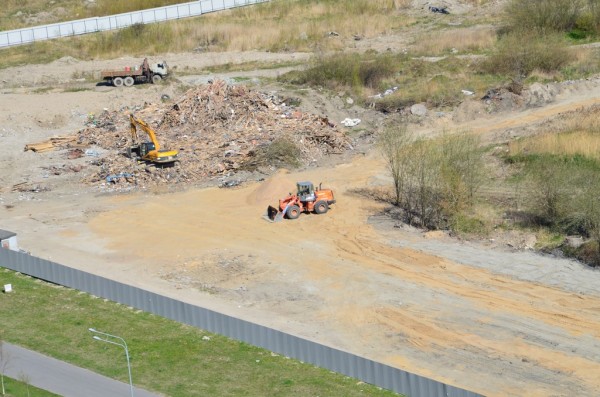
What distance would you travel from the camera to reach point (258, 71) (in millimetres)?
73188

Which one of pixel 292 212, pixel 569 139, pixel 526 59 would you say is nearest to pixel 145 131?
pixel 292 212

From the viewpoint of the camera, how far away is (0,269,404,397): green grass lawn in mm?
30500

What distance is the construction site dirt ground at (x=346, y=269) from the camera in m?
32.9

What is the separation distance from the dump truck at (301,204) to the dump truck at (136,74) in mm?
25739

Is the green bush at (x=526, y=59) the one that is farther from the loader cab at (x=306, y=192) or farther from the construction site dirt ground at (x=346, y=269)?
the loader cab at (x=306, y=192)

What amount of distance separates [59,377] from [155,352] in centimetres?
325

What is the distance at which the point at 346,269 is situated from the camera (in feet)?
133

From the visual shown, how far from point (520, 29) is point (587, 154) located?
2586cm

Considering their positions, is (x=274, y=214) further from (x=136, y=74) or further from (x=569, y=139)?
(x=136, y=74)

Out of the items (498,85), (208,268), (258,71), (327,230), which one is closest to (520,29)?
(498,85)

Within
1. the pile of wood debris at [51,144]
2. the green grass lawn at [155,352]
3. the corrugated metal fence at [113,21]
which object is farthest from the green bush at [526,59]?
the green grass lawn at [155,352]

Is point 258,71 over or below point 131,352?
over

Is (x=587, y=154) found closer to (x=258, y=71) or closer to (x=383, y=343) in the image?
(x=383, y=343)

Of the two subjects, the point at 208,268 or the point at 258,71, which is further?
the point at 258,71
